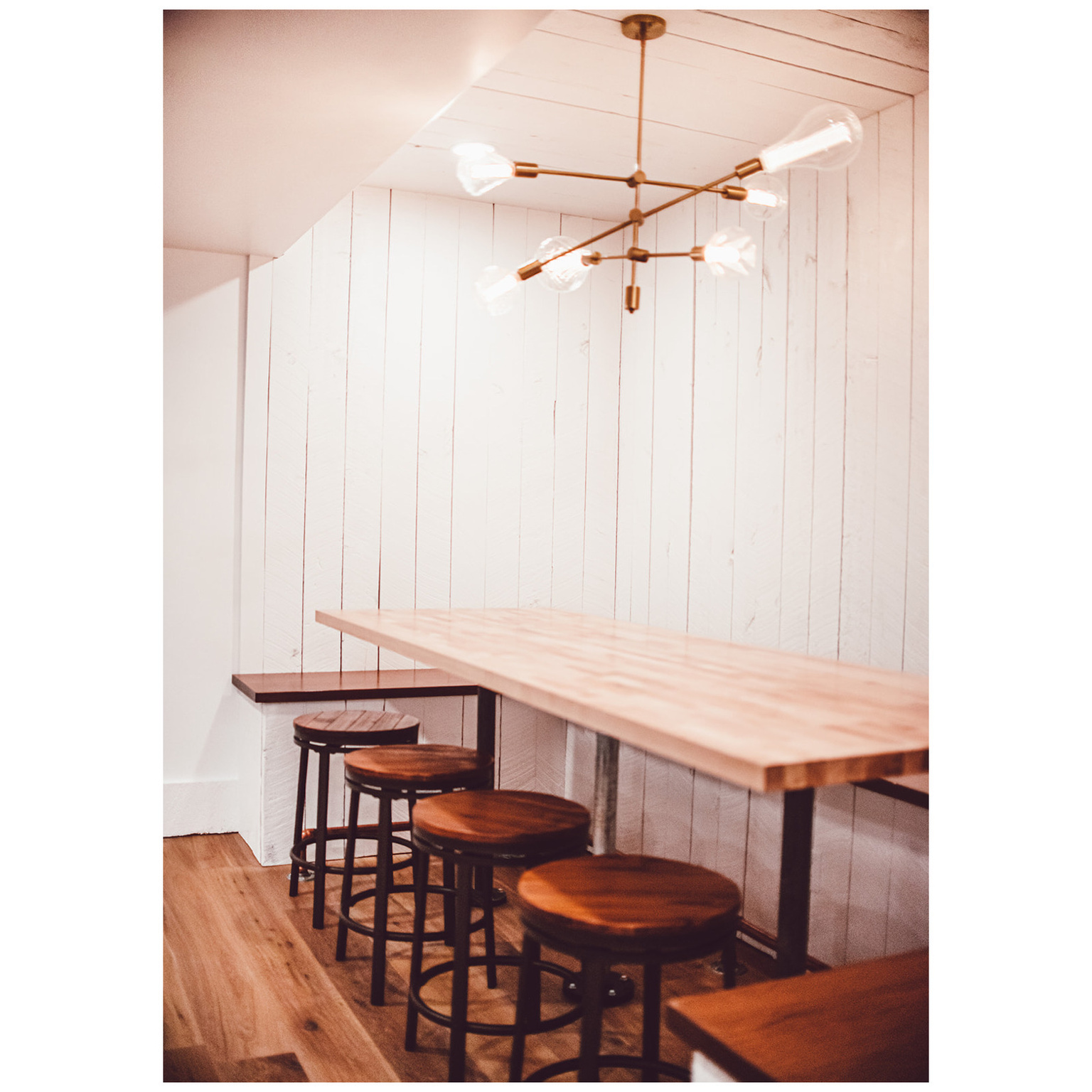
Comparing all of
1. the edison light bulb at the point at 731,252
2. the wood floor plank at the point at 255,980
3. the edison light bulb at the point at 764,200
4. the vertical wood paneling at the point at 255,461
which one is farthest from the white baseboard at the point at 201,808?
the edison light bulb at the point at 764,200

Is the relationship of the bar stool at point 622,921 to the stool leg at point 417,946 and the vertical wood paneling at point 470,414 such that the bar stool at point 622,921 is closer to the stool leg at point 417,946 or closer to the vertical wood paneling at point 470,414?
the stool leg at point 417,946

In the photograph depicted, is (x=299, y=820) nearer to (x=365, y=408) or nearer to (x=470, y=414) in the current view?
(x=365, y=408)

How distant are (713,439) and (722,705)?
243 cm

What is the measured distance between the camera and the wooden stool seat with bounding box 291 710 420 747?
3.01 metres

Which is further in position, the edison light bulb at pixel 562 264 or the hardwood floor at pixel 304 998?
the edison light bulb at pixel 562 264

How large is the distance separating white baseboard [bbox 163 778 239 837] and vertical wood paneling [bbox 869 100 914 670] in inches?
95.4

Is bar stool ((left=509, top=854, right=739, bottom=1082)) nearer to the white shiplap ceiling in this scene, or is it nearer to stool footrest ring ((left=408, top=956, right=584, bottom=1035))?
stool footrest ring ((left=408, top=956, right=584, bottom=1035))

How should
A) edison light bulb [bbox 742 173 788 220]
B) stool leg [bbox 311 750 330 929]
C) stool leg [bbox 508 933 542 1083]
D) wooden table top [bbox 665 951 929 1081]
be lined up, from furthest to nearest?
→ stool leg [bbox 311 750 330 929], edison light bulb [bbox 742 173 788 220], stool leg [bbox 508 933 542 1083], wooden table top [bbox 665 951 929 1081]

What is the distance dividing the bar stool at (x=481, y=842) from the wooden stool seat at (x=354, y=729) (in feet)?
2.84

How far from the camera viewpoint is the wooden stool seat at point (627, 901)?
1519mm

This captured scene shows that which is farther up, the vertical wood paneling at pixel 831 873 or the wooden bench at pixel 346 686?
the wooden bench at pixel 346 686

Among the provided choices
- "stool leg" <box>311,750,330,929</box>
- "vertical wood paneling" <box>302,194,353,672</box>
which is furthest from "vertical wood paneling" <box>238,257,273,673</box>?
"stool leg" <box>311,750,330,929</box>
